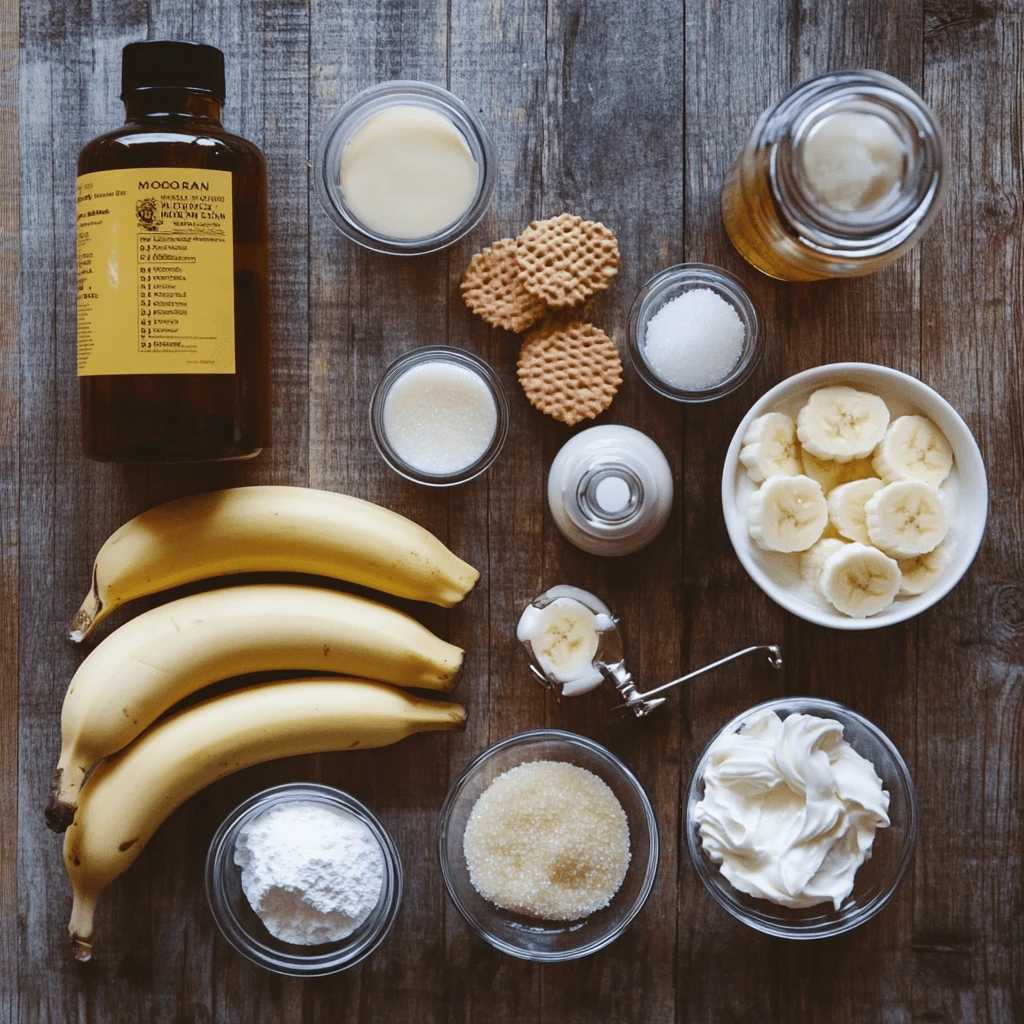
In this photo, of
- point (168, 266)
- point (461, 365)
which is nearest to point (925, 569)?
point (461, 365)

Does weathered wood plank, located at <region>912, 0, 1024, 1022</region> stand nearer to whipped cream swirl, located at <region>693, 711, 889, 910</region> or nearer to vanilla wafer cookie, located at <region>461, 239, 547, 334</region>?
whipped cream swirl, located at <region>693, 711, 889, 910</region>

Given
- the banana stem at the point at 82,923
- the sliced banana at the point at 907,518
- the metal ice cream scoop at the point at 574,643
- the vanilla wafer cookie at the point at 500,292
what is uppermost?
the vanilla wafer cookie at the point at 500,292

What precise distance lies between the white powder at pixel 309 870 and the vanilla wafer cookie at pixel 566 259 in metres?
0.62

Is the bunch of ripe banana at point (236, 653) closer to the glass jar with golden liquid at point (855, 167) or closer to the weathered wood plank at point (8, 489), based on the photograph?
the weathered wood plank at point (8, 489)

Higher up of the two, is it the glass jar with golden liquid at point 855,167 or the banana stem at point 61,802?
the glass jar with golden liquid at point 855,167

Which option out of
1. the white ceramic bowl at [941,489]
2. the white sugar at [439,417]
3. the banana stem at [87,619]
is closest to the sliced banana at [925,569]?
the white ceramic bowl at [941,489]

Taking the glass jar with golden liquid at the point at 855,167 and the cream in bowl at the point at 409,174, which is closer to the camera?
the glass jar with golden liquid at the point at 855,167

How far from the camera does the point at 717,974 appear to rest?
99cm

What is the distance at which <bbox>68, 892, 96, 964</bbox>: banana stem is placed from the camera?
90 cm

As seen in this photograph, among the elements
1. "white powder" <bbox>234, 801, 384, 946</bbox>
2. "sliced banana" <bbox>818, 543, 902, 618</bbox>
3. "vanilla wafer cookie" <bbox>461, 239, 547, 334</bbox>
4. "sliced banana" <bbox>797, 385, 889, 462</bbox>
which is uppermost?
"vanilla wafer cookie" <bbox>461, 239, 547, 334</bbox>

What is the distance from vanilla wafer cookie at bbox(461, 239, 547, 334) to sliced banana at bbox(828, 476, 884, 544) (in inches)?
15.2

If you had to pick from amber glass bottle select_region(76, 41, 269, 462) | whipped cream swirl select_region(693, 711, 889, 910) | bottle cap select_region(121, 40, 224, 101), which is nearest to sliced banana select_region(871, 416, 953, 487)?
whipped cream swirl select_region(693, 711, 889, 910)

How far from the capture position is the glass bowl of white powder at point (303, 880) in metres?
0.88

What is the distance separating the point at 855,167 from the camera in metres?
0.83
